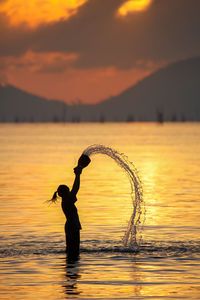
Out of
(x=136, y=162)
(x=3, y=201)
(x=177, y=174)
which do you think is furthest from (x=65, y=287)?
(x=136, y=162)

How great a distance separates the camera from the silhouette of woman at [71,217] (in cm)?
1994

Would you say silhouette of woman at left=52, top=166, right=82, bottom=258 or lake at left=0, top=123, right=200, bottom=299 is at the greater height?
silhouette of woman at left=52, top=166, right=82, bottom=258

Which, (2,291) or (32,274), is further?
(32,274)

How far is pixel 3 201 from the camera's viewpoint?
33.8 meters

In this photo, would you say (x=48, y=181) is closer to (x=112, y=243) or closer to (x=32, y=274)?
(x=112, y=243)

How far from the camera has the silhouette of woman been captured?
19938mm

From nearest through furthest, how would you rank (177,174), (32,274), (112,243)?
(32,274), (112,243), (177,174)

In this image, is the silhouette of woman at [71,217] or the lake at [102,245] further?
the silhouette of woman at [71,217]

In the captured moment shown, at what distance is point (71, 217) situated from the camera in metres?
20.2

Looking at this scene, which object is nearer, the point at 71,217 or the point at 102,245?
the point at 71,217

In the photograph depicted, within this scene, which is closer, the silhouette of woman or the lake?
the lake

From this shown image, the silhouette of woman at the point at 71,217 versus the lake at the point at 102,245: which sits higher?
the silhouette of woman at the point at 71,217

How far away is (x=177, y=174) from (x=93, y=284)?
33532 mm

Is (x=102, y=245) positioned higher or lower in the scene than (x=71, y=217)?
lower
